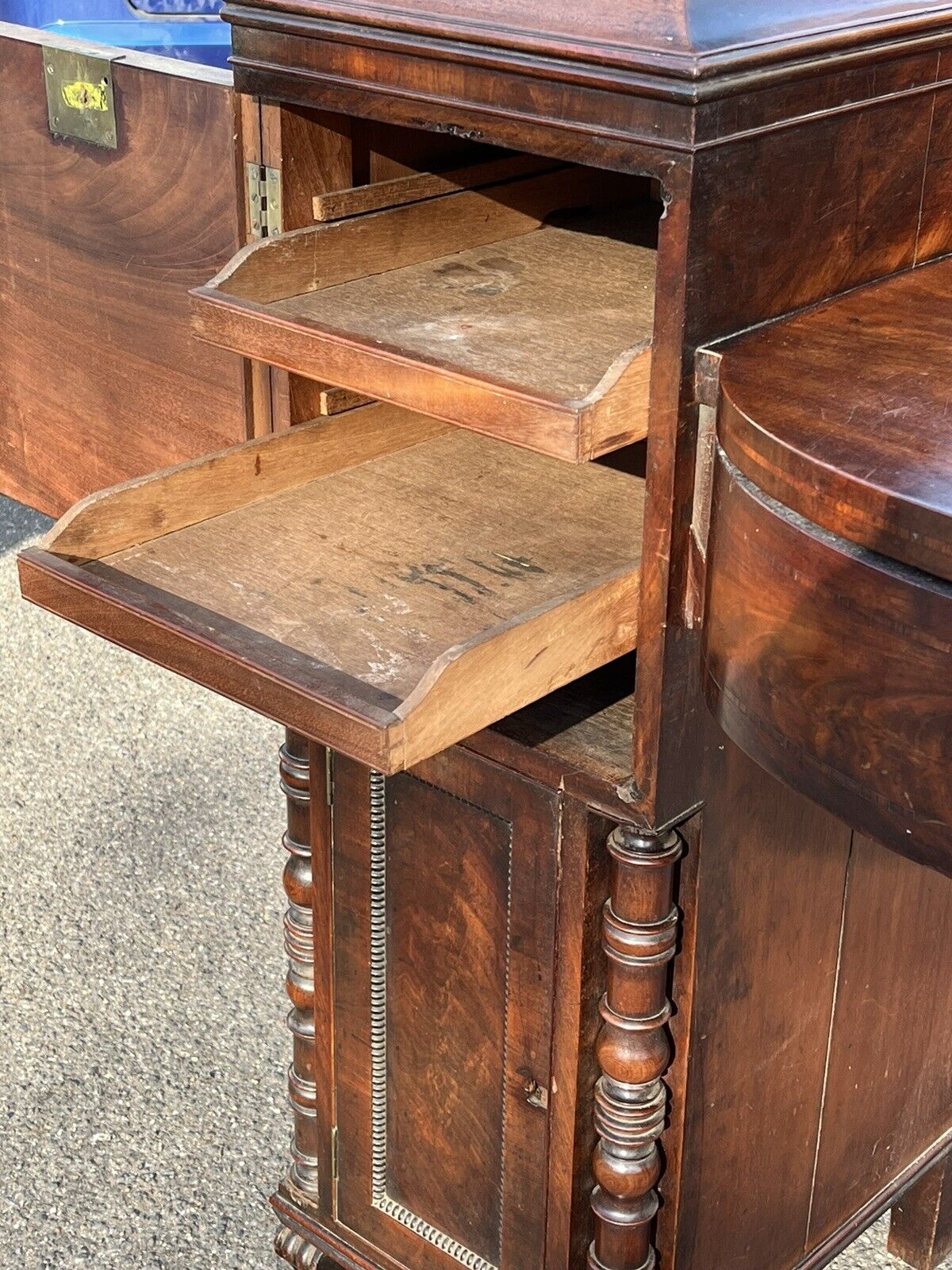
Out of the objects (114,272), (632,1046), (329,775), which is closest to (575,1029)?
(632,1046)

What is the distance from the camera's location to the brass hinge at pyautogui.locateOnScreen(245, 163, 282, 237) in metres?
1.52

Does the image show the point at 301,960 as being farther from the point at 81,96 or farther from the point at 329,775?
the point at 81,96

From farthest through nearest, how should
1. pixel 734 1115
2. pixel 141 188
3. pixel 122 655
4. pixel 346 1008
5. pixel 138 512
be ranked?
pixel 122 655 < pixel 141 188 < pixel 346 1008 < pixel 734 1115 < pixel 138 512

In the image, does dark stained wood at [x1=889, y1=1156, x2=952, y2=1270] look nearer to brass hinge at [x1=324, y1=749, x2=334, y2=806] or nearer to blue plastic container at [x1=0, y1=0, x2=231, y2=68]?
brass hinge at [x1=324, y1=749, x2=334, y2=806]

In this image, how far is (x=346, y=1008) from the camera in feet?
5.76

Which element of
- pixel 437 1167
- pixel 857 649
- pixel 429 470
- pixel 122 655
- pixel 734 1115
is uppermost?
pixel 857 649

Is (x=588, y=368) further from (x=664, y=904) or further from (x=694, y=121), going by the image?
(x=664, y=904)

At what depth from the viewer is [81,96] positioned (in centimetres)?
224

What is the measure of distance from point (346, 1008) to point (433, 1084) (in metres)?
0.12

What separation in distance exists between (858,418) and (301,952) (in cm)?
94

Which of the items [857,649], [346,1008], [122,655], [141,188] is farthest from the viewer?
[122,655]

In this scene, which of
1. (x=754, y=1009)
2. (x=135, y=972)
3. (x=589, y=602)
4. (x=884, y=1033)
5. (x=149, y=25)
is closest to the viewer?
(x=589, y=602)

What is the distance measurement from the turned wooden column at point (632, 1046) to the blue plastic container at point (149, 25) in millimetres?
2601

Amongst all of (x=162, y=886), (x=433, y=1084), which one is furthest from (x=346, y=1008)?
(x=162, y=886)
